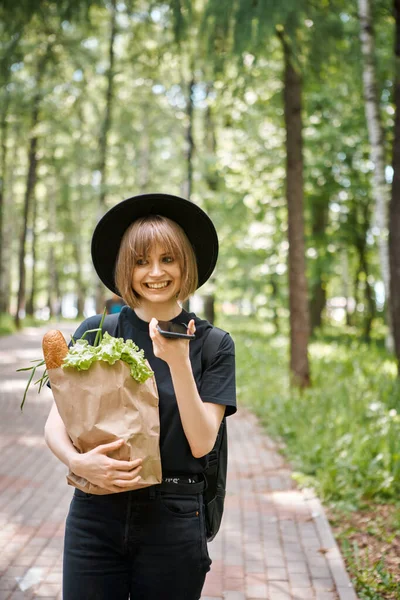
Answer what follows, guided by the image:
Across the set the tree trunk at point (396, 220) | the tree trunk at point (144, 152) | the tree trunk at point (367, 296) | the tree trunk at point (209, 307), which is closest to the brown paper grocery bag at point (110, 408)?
the tree trunk at point (396, 220)

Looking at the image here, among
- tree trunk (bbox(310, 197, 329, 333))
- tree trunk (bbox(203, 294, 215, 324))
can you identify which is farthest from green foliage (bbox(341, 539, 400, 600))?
tree trunk (bbox(203, 294, 215, 324))

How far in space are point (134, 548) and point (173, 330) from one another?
2.46 feet

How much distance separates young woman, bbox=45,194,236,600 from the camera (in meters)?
2.04

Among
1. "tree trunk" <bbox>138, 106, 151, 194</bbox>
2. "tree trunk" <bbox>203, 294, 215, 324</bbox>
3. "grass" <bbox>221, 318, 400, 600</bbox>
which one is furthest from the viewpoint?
"tree trunk" <bbox>138, 106, 151, 194</bbox>

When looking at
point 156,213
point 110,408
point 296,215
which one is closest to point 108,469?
point 110,408

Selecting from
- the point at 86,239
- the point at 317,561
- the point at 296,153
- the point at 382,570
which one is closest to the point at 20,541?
the point at 317,561

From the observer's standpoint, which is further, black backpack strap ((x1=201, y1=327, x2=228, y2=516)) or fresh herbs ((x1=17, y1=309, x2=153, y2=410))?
black backpack strap ((x1=201, y1=327, x2=228, y2=516))

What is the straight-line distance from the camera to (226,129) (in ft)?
68.7

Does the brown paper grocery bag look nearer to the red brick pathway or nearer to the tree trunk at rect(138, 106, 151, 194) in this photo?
the red brick pathway

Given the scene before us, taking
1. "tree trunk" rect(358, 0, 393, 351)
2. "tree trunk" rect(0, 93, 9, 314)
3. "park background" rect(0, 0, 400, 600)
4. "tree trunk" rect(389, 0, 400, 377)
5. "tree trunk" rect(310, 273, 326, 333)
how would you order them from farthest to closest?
"tree trunk" rect(0, 93, 9, 314)
"tree trunk" rect(310, 273, 326, 333)
"tree trunk" rect(358, 0, 393, 351)
"tree trunk" rect(389, 0, 400, 377)
"park background" rect(0, 0, 400, 600)

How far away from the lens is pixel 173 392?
2105mm

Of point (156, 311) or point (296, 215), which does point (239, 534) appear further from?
point (296, 215)

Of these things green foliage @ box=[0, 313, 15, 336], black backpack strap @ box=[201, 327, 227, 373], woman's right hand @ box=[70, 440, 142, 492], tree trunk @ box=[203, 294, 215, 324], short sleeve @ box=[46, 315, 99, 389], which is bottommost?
green foliage @ box=[0, 313, 15, 336]

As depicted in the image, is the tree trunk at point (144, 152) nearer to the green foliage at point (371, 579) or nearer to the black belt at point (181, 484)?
the green foliage at point (371, 579)
